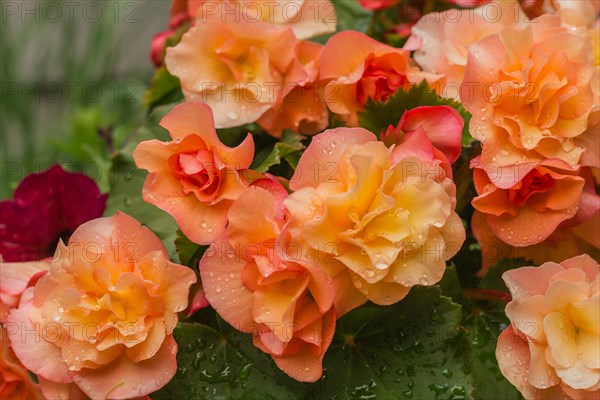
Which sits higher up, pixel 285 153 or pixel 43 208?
pixel 285 153

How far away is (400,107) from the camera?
20.4 inches

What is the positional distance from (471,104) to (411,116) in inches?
1.7

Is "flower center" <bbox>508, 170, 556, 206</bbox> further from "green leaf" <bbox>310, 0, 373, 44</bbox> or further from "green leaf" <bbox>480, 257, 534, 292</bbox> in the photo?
"green leaf" <bbox>310, 0, 373, 44</bbox>

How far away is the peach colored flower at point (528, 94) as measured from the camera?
49 cm

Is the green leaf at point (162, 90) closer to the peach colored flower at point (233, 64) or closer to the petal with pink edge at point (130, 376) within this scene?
the peach colored flower at point (233, 64)

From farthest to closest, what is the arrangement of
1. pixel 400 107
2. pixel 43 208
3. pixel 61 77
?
pixel 61 77 → pixel 43 208 → pixel 400 107

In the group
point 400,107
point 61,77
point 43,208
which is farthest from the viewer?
point 61,77

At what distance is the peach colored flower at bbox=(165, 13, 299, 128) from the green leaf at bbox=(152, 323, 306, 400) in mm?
147

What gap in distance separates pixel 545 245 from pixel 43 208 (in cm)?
40

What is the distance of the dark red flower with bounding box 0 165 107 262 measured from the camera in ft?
2.09

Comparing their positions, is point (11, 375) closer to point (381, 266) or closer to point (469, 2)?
point (381, 266)

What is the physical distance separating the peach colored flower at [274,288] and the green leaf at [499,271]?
131 mm

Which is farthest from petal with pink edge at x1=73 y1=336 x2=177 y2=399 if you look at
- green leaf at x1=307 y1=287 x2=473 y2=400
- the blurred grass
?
the blurred grass

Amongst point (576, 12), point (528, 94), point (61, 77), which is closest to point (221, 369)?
point (528, 94)
